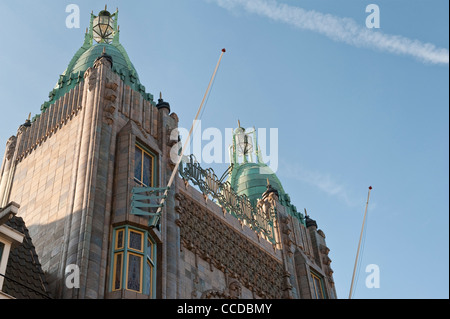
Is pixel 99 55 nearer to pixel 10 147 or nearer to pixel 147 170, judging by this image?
pixel 10 147

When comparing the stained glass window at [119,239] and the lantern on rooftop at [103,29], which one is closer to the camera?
the stained glass window at [119,239]

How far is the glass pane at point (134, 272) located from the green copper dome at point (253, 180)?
20.9 metres

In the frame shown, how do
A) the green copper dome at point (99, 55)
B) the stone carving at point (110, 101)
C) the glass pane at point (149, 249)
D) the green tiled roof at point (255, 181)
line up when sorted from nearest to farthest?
the glass pane at point (149, 249) < the stone carving at point (110, 101) < the green copper dome at point (99, 55) < the green tiled roof at point (255, 181)

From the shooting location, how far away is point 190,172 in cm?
3528

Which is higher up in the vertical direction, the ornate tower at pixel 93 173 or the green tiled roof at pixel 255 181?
the green tiled roof at pixel 255 181

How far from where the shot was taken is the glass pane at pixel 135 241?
26344 mm

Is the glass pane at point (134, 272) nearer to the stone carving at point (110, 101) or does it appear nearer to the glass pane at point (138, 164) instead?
the glass pane at point (138, 164)

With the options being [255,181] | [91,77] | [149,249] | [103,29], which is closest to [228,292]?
[149,249]

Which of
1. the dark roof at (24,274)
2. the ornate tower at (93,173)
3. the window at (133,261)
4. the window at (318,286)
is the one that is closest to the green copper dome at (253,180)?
the window at (318,286)

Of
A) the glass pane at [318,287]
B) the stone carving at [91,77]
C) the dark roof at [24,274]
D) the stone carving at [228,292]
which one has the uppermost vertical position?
the stone carving at [91,77]

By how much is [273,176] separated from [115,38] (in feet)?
51.7

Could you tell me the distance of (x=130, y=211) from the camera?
26.9m

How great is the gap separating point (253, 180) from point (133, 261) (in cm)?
2324

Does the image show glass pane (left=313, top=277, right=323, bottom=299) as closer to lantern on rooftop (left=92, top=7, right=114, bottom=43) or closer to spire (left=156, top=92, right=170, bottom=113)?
spire (left=156, top=92, right=170, bottom=113)
